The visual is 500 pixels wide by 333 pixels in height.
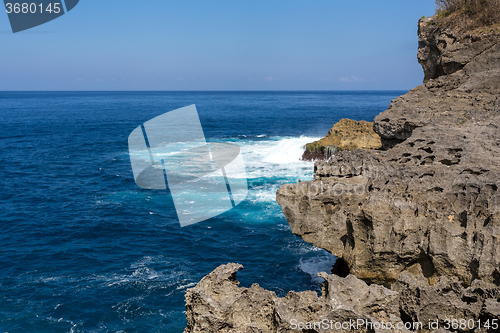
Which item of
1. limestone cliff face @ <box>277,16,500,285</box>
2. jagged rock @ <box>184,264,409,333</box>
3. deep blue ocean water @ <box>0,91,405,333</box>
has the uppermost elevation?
limestone cliff face @ <box>277,16,500,285</box>

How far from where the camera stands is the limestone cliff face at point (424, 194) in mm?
10188

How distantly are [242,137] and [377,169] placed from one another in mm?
46714

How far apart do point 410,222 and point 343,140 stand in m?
28.3

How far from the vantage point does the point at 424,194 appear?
11.4 m

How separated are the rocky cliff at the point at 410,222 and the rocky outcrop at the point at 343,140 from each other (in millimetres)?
17670

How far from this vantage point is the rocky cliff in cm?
800

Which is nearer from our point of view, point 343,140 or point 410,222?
point 410,222

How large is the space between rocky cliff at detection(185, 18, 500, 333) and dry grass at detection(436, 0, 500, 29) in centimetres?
106

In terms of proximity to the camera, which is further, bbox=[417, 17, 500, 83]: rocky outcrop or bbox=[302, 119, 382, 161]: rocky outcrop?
bbox=[302, 119, 382, 161]: rocky outcrop

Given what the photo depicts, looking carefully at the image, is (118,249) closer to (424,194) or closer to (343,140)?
(424,194)

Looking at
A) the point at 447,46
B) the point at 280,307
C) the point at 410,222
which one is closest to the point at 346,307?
the point at 280,307

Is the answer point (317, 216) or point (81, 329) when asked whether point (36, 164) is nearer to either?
point (81, 329)

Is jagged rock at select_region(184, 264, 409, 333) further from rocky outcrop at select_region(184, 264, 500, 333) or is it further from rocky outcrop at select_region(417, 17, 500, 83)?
rocky outcrop at select_region(417, 17, 500, 83)

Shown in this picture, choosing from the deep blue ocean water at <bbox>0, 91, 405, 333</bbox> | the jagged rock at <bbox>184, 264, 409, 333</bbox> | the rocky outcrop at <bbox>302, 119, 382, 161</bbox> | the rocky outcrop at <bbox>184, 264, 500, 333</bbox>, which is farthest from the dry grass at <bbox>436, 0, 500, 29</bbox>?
the rocky outcrop at <bbox>302, 119, 382, 161</bbox>
